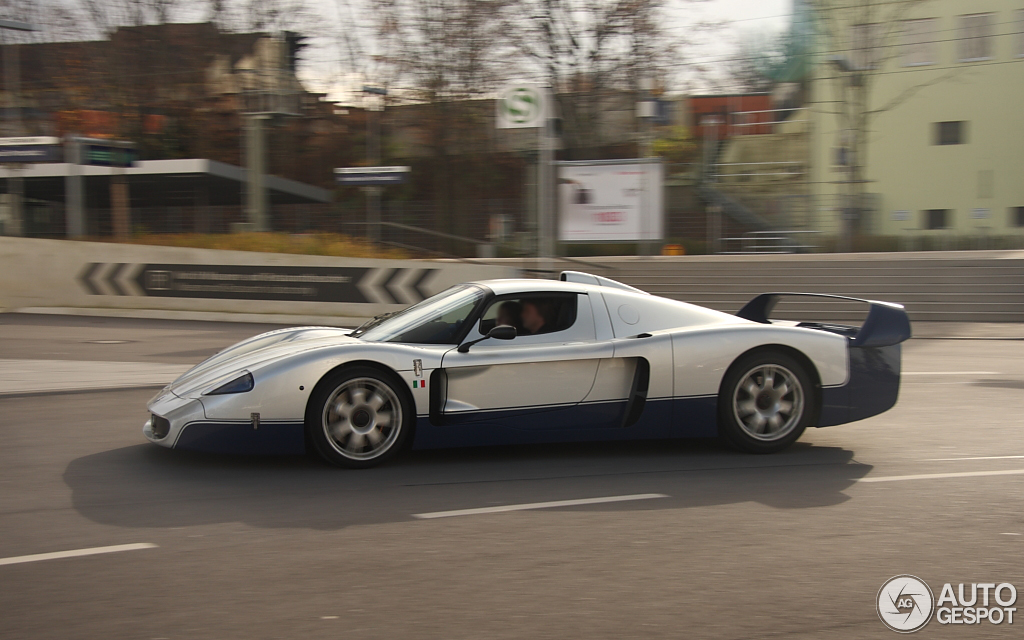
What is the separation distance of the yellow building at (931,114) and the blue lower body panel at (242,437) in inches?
1220

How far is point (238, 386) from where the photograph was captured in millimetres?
5520

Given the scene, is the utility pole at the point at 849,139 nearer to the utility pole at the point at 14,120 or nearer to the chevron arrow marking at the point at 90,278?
the chevron arrow marking at the point at 90,278

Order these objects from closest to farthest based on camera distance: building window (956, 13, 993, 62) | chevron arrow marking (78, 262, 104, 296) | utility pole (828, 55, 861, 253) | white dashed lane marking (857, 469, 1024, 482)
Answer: white dashed lane marking (857, 469, 1024, 482) < chevron arrow marking (78, 262, 104, 296) < utility pole (828, 55, 861, 253) < building window (956, 13, 993, 62)

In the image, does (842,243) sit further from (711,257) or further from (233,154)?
(233,154)

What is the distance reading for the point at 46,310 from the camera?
1928cm

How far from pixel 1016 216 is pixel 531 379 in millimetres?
34717

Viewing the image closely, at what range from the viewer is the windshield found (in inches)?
232

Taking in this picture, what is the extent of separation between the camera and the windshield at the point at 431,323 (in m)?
5.90

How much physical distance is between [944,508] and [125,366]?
→ 29.4 ft

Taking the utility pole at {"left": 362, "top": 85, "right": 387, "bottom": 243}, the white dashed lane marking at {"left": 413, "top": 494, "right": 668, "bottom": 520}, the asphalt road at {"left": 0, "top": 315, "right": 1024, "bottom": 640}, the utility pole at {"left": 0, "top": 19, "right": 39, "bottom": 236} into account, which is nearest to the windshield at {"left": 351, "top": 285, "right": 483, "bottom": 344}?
the asphalt road at {"left": 0, "top": 315, "right": 1024, "bottom": 640}

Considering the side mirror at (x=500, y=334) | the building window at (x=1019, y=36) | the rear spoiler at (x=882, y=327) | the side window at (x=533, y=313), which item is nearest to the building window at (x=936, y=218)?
the building window at (x=1019, y=36)

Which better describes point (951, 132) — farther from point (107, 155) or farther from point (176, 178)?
point (107, 155)

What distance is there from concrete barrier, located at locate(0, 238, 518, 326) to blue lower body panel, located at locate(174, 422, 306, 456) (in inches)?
485

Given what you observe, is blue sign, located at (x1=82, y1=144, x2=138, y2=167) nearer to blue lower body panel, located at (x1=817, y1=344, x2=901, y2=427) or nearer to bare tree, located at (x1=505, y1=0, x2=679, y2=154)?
bare tree, located at (x1=505, y1=0, x2=679, y2=154)
